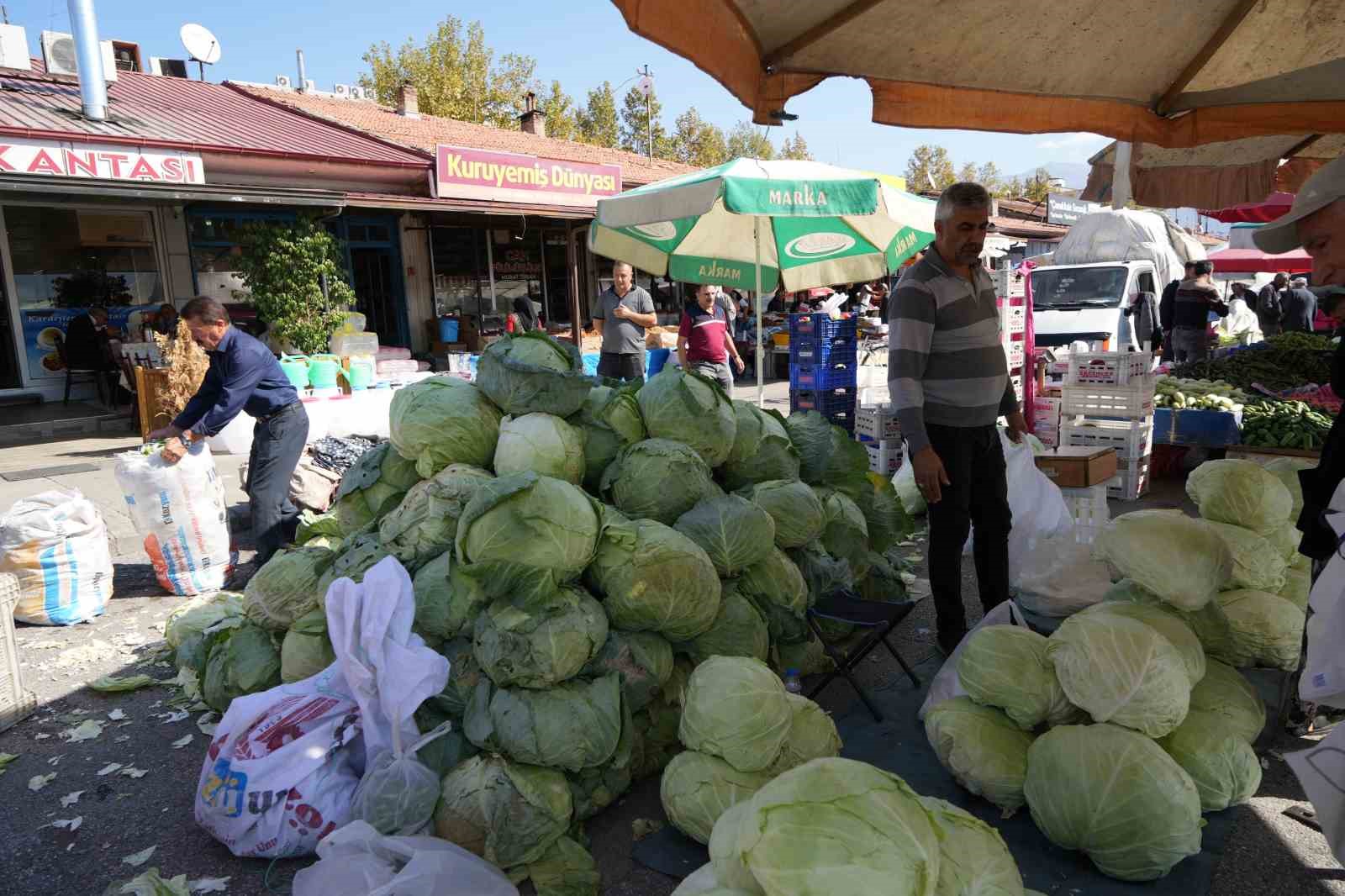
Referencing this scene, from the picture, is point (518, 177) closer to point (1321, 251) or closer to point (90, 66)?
point (90, 66)

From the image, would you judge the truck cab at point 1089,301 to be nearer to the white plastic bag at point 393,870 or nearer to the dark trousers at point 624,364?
the dark trousers at point 624,364

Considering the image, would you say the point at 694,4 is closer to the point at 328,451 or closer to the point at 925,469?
the point at 925,469

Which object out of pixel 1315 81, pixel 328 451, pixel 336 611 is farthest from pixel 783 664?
pixel 328 451

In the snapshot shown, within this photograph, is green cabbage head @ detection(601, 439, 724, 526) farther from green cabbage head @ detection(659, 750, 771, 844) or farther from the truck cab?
the truck cab

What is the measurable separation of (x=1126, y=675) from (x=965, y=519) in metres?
1.34

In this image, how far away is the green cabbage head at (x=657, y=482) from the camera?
3.24m

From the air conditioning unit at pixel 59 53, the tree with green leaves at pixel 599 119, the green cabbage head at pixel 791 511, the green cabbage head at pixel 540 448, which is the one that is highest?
the tree with green leaves at pixel 599 119

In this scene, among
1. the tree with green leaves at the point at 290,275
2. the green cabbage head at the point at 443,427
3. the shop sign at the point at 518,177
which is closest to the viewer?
the green cabbage head at the point at 443,427

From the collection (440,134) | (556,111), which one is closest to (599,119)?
(556,111)

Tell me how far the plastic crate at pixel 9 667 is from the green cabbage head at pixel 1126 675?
440 centimetres

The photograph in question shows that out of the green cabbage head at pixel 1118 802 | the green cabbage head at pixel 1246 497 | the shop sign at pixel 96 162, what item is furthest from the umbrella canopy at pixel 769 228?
the shop sign at pixel 96 162

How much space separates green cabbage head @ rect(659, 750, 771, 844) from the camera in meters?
2.49

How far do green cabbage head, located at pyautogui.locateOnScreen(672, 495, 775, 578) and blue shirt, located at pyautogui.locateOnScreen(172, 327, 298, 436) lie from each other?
138 inches

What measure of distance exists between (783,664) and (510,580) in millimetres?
1474
